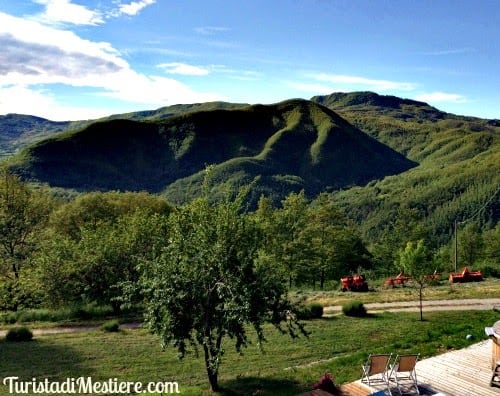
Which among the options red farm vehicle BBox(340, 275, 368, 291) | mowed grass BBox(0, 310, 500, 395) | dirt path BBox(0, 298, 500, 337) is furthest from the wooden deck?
red farm vehicle BBox(340, 275, 368, 291)

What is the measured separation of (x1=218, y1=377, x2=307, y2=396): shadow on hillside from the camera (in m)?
13.2

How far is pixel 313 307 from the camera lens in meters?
23.7

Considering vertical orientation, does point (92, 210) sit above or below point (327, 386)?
above

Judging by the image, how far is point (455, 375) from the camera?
12.8m

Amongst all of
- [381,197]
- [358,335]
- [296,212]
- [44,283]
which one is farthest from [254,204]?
[358,335]

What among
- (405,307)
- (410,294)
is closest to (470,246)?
(410,294)

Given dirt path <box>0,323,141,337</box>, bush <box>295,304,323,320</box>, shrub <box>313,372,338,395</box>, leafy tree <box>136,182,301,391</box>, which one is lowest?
dirt path <box>0,323,141,337</box>

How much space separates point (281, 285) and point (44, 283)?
859 inches

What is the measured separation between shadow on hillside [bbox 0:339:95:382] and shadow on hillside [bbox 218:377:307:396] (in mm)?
5595

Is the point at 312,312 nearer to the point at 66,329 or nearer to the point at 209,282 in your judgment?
the point at 209,282

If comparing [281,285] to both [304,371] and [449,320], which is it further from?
[449,320]

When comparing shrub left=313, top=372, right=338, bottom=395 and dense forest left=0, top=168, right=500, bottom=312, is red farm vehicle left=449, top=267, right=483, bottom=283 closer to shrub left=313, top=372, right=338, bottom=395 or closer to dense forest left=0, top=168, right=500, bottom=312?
dense forest left=0, top=168, right=500, bottom=312

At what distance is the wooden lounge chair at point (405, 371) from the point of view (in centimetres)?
1162

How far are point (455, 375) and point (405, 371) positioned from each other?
201 cm
